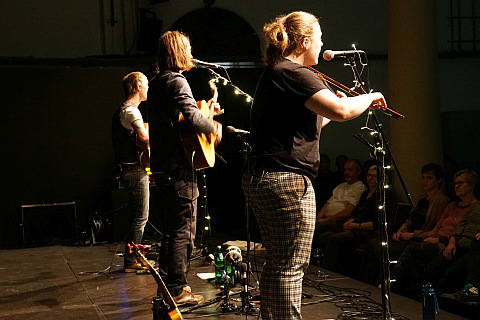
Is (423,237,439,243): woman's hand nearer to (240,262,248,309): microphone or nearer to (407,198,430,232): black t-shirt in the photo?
(407,198,430,232): black t-shirt

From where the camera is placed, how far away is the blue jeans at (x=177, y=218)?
398cm

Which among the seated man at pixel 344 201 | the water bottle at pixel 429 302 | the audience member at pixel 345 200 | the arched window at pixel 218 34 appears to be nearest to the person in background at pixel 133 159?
the seated man at pixel 344 201

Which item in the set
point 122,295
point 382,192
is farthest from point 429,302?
point 122,295

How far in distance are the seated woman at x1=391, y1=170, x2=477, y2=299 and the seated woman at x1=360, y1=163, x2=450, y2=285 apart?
7.8 inches

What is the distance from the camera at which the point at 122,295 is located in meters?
4.62

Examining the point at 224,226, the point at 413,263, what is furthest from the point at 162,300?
the point at 224,226

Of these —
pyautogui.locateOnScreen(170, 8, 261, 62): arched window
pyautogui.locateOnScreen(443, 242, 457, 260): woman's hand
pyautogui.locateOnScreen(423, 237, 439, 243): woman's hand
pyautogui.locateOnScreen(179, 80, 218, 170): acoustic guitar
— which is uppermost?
pyautogui.locateOnScreen(170, 8, 261, 62): arched window

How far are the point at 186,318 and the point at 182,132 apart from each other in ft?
3.68

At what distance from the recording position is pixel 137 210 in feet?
17.2

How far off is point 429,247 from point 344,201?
170cm

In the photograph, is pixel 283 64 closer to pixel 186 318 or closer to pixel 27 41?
pixel 186 318

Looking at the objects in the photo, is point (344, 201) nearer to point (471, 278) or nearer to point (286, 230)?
point (471, 278)

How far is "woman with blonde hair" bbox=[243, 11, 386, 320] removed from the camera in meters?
2.71

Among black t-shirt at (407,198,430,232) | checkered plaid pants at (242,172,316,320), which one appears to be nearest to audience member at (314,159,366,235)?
black t-shirt at (407,198,430,232)
